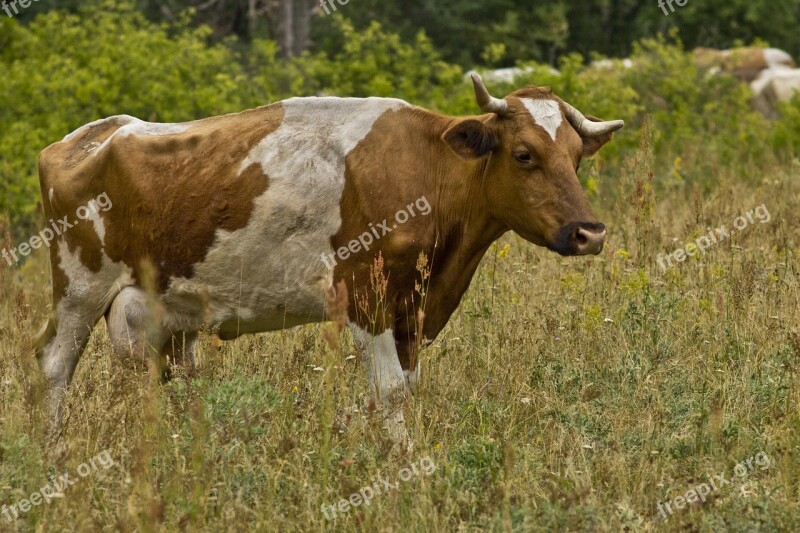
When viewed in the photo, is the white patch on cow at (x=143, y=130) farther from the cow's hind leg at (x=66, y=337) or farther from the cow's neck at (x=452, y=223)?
the cow's neck at (x=452, y=223)

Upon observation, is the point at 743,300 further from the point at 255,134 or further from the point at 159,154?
the point at 159,154

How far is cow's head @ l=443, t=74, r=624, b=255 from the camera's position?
19.3ft

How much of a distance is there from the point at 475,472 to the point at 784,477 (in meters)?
1.36

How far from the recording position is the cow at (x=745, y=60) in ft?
61.7

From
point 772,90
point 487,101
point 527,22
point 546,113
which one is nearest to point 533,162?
point 546,113

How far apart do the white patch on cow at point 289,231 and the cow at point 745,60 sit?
13.5m

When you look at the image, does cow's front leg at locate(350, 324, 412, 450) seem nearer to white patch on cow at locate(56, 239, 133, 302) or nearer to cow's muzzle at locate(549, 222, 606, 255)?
cow's muzzle at locate(549, 222, 606, 255)

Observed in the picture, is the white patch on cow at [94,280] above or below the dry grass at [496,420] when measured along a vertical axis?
above

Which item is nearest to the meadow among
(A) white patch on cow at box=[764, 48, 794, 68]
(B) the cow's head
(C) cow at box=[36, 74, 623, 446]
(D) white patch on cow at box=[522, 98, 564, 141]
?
(C) cow at box=[36, 74, 623, 446]

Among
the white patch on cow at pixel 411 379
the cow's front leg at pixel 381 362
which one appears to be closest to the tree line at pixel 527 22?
the white patch on cow at pixel 411 379

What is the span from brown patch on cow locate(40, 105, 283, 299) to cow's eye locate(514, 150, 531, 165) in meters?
1.33

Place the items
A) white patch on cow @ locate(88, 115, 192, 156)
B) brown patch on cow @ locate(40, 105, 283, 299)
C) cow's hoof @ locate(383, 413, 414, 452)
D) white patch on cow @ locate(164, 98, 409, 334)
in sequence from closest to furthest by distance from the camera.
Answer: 1. cow's hoof @ locate(383, 413, 414, 452)
2. white patch on cow @ locate(164, 98, 409, 334)
3. brown patch on cow @ locate(40, 105, 283, 299)
4. white patch on cow @ locate(88, 115, 192, 156)

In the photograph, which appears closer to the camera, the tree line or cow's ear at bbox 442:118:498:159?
cow's ear at bbox 442:118:498:159

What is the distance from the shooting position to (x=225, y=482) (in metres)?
4.90
